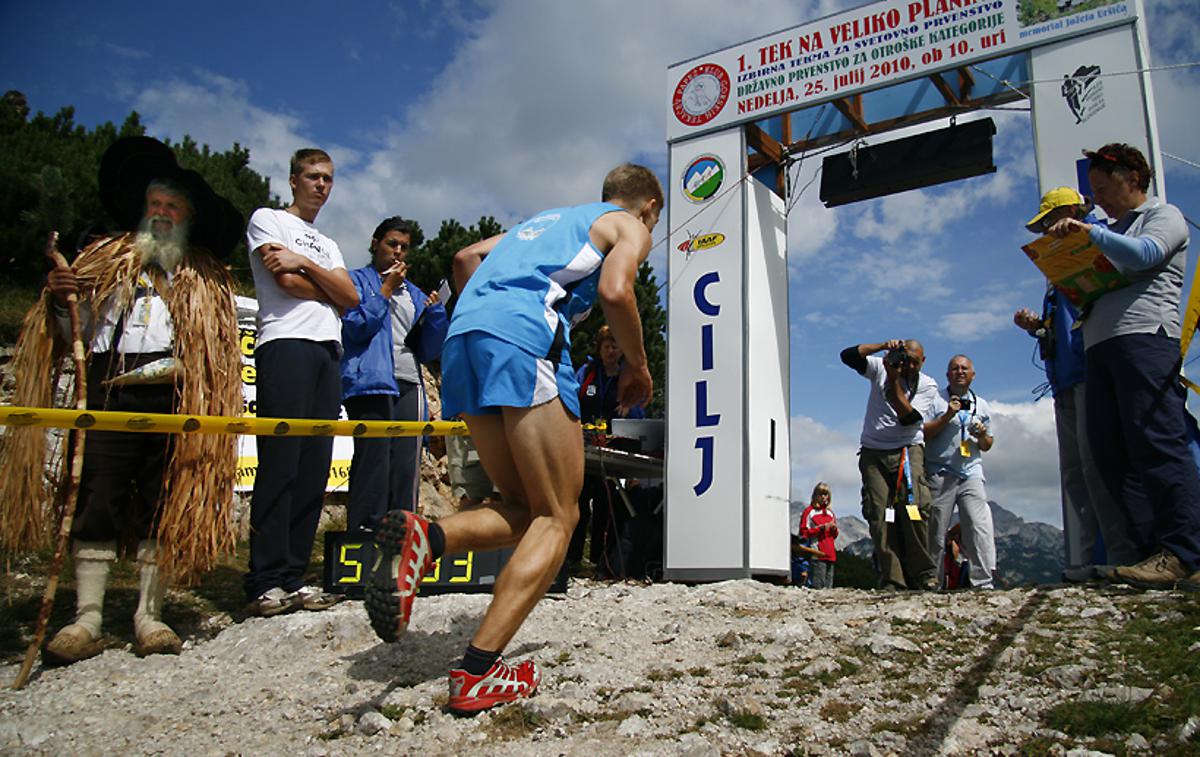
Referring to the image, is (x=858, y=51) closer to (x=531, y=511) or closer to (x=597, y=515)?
(x=597, y=515)

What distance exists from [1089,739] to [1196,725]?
25 centimetres

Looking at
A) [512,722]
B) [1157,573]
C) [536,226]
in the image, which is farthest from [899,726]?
[536,226]

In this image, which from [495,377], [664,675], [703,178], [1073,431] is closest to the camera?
[495,377]

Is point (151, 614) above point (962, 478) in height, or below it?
below

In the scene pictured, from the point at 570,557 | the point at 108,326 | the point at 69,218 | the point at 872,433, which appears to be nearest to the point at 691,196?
the point at 872,433

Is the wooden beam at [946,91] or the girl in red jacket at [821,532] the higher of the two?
the wooden beam at [946,91]

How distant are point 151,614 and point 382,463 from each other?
1442 millimetres

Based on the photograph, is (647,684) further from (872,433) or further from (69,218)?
(69,218)

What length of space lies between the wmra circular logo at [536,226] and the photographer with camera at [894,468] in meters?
3.51

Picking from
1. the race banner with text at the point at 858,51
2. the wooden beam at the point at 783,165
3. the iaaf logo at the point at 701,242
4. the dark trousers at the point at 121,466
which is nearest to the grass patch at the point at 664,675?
Answer: the dark trousers at the point at 121,466

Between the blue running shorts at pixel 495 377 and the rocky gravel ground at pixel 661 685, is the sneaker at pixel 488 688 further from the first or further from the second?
the blue running shorts at pixel 495 377

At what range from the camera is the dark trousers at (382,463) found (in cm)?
466

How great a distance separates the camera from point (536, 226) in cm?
308

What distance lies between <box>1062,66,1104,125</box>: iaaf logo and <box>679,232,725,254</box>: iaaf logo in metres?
2.32
